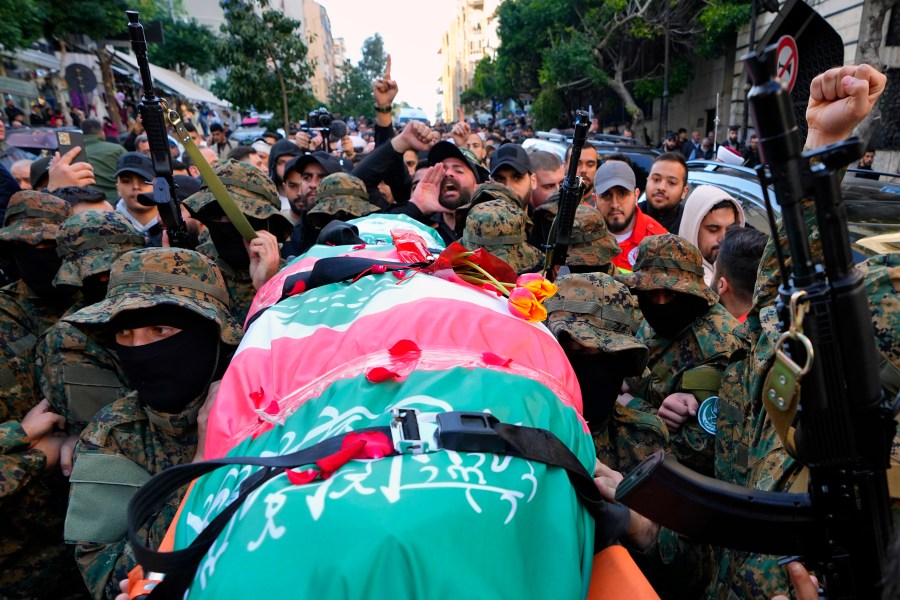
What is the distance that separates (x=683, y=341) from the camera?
2715mm

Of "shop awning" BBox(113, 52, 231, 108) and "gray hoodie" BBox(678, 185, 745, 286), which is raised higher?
"shop awning" BBox(113, 52, 231, 108)

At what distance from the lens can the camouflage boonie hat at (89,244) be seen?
9.66 feet

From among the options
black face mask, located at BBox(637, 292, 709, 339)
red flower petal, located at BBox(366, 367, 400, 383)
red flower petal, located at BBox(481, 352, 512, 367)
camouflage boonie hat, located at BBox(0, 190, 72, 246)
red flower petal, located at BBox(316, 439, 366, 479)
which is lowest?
black face mask, located at BBox(637, 292, 709, 339)

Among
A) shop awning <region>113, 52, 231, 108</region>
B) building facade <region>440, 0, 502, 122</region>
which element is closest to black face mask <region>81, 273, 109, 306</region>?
shop awning <region>113, 52, 231, 108</region>

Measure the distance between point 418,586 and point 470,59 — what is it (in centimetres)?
9094

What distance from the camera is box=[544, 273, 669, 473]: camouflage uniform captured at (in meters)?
2.16

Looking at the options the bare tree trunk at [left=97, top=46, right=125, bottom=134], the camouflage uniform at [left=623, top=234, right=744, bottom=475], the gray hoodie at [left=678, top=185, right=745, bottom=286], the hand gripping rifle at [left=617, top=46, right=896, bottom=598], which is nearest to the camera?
the hand gripping rifle at [left=617, top=46, right=896, bottom=598]

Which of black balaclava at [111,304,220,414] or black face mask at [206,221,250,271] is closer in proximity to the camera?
black balaclava at [111,304,220,414]

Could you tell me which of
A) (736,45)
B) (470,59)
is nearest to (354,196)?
(736,45)

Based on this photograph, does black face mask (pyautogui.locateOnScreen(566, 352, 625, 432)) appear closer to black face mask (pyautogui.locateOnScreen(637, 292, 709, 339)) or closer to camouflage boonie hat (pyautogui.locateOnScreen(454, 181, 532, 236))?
black face mask (pyautogui.locateOnScreen(637, 292, 709, 339))

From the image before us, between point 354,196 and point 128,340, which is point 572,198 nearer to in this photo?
point 354,196

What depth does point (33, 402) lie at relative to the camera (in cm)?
293

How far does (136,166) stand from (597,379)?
4.09 m

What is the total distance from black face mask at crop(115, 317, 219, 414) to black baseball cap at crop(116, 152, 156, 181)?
2.85m
